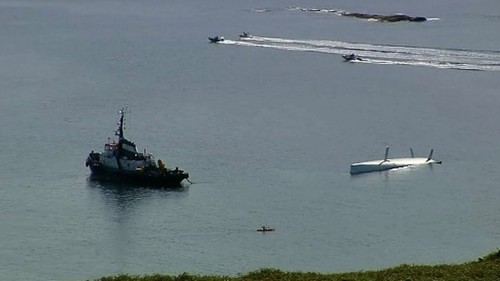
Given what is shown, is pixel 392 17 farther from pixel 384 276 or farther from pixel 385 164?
pixel 384 276

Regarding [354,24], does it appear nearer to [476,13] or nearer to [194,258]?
[476,13]

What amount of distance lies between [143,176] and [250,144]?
6.17 metres

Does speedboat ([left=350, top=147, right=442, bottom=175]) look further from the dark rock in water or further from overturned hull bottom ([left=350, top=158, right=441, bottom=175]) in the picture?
the dark rock in water

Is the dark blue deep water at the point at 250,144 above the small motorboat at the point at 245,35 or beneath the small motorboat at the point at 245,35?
beneath

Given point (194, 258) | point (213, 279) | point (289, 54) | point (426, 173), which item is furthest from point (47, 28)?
point (213, 279)

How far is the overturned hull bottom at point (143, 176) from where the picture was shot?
3975 cm

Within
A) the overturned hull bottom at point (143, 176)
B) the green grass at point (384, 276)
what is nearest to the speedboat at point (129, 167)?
the overturned hull bottom at point (143, 176)

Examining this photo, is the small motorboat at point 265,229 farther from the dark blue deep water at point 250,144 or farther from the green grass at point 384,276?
the green grass at point 384,276

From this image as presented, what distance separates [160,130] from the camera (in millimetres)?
47500

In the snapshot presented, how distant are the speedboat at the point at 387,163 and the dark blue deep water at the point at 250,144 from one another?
1.51 ft

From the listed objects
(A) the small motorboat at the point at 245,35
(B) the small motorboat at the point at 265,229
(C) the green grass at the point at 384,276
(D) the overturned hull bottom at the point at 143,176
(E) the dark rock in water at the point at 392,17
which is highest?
(E) the dark rock in water at the point at 392,17

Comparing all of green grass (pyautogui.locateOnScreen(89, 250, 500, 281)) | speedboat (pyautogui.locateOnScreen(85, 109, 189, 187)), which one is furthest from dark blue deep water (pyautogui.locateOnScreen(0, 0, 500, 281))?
green grass (pyautogui.locateOnScreen(89, 250, 500, 281))

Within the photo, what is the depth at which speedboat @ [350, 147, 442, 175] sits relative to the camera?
41.4m

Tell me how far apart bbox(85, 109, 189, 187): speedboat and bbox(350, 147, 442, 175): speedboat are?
689 cm
